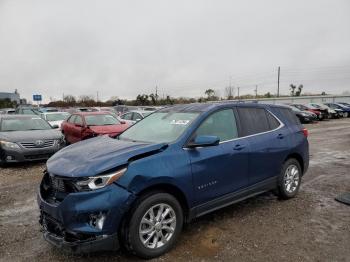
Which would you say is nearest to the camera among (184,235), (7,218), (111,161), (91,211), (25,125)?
(91,211)

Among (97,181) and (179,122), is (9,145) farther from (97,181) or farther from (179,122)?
(97,181)

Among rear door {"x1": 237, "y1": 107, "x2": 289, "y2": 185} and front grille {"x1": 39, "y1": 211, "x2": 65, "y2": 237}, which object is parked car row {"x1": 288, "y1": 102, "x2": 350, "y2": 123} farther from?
front grille {"x1": 39, "y1": 211, "x2": 65, "y2": 237}

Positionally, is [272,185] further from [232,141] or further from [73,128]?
[73,128]

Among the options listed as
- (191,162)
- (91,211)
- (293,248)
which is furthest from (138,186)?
(293,248)

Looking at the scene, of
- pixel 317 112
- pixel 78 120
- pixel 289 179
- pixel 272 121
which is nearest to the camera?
pixel 272 121

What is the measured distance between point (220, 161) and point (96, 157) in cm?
159

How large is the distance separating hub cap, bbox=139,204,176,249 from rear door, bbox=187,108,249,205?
46 cm

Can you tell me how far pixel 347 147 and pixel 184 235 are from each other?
944 cm

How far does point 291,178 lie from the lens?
5.57 m

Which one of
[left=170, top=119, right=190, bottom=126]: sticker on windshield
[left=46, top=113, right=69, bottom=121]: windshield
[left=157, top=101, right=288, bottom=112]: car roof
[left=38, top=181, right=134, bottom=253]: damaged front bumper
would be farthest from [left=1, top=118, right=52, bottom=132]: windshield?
[left=46, top=113, right=69, bottom=121]: windshield

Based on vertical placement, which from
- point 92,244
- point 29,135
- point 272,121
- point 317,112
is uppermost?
point 272,121

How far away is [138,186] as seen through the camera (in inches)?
134

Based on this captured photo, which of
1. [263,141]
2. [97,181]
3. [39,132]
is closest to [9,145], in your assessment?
[39,132]

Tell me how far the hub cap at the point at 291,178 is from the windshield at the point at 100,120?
7623 millimetres
